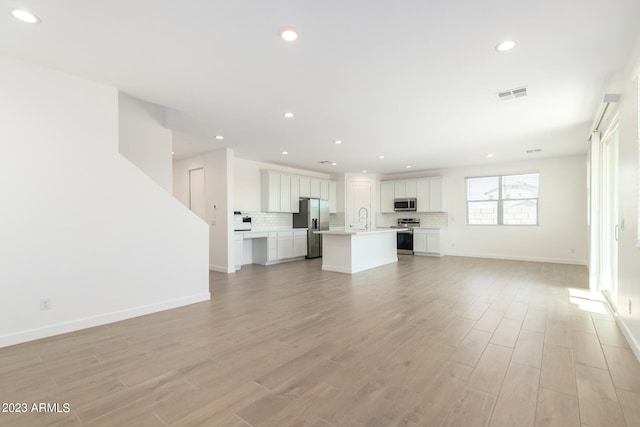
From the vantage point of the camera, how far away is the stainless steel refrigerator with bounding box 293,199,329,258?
8.50 meters

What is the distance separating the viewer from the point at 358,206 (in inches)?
400

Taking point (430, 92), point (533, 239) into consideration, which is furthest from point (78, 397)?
point (533, 239)

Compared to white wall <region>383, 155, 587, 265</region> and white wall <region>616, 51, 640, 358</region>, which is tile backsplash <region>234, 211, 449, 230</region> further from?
white wall <region>616, 51, 640, 358</region>

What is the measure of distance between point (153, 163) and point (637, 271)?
6.05 meters

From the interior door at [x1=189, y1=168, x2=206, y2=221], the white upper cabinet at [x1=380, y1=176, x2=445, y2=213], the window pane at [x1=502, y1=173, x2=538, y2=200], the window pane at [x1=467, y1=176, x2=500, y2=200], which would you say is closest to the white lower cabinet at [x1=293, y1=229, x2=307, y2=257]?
the interior door at [x1=189, y1=168, x2=206, y2=221]

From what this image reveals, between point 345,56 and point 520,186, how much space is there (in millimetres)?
7403

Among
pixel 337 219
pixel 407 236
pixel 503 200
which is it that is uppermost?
pixel 503 200

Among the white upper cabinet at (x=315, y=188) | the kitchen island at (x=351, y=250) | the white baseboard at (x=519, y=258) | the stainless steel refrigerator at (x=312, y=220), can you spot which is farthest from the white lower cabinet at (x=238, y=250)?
the white baseboard at (x=519, y=258)

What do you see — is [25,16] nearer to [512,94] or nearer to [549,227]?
[512,94]

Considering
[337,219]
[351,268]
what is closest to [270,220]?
[337,219]

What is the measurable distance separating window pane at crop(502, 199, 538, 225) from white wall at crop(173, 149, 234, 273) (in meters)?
7.30

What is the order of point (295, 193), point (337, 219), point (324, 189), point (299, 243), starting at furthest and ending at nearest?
point (337, 219)
point (324, 189)
point (295, 193)
point (299, 243)

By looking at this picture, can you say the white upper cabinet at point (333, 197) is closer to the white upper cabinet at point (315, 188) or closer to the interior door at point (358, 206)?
the interior door at point (358, 206)

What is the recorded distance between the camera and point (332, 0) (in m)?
2.05
